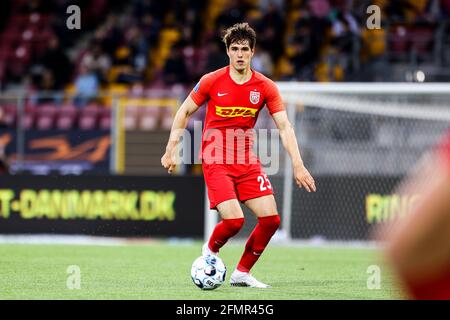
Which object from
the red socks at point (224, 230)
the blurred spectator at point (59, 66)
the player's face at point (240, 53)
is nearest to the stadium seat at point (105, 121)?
the blurred spectator at point (59, 66)

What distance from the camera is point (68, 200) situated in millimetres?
14578

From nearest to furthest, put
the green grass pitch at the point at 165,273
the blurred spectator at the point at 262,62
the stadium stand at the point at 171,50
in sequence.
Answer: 1. the green grass pitch at the point at 165,273
2. the stadium stand at the point at 171,50
3. the blurred spectator at the point at 262,62

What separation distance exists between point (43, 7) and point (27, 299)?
1641cm

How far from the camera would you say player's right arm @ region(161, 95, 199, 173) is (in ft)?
25.7

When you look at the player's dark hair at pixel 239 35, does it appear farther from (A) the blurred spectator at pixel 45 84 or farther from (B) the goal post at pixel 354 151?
(A) the blurred spectator at pixel 45 84

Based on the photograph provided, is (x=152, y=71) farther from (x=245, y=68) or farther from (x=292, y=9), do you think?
(x=245, y=68)

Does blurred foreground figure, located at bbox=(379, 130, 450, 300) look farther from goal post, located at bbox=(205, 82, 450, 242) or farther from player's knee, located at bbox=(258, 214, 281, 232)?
goal post, located at bbox=(205, 82, 450, 242)

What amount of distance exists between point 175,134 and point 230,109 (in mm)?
495

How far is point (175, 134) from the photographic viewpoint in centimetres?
798

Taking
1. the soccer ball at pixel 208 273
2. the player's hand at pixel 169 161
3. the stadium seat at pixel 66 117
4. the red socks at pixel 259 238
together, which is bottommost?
the soccer ball at pixel 208 273

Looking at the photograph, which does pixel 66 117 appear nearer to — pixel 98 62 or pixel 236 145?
pixel 98 62

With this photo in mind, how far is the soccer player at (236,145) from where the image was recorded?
309 inches

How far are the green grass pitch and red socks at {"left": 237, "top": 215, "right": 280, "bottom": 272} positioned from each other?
0.27 metres
